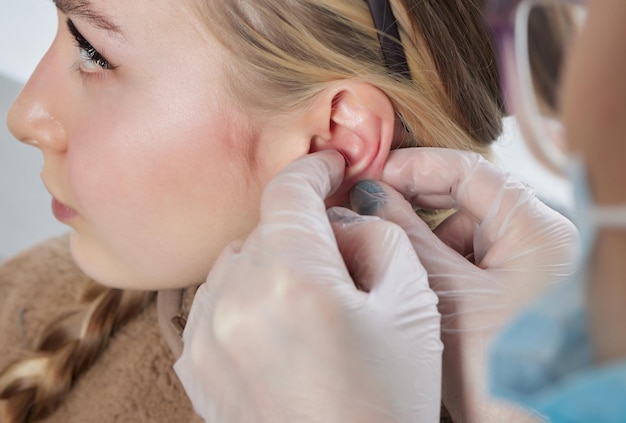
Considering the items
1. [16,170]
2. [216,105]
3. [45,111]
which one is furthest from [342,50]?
[16,170]

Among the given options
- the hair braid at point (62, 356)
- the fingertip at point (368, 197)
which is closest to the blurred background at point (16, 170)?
the hair braid at point (62, 356)

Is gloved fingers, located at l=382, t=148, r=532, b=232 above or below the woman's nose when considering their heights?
below

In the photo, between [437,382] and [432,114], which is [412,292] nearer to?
[437,382]

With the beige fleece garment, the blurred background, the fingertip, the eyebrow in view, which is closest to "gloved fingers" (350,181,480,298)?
the fingertip

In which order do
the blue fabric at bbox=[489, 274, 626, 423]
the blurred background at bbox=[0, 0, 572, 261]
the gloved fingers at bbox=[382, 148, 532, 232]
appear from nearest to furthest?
1. the blue fabric at bbox=[489, 274, 626, 423]
2. the gloved fingers at bbox=[382, 148, 532, 232]
3. the blurred background at bbox=[0, 0, 572, 261]

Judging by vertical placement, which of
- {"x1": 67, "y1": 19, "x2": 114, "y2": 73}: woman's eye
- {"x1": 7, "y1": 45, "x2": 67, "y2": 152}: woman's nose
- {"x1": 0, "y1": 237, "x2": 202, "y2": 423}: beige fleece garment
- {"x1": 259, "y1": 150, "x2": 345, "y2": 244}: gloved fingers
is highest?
{"x1": 67, "y1": 19, "x2": 114, "y2": 73}: woman's eye

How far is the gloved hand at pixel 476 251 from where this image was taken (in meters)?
0.63

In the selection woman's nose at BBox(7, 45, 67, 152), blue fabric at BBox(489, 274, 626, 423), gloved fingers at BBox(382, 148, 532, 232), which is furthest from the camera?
woman's nose at BBox(7, 45, 67, 152)

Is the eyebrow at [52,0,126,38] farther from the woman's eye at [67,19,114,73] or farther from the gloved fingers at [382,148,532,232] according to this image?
the gloved fingers at [382,148,532,232]

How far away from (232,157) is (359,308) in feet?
1.09

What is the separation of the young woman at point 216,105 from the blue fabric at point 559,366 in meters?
0.54

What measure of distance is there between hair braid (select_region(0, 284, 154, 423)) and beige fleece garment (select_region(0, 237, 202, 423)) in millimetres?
18

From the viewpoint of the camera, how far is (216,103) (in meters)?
0.80

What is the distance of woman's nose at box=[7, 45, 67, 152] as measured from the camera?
860mm
